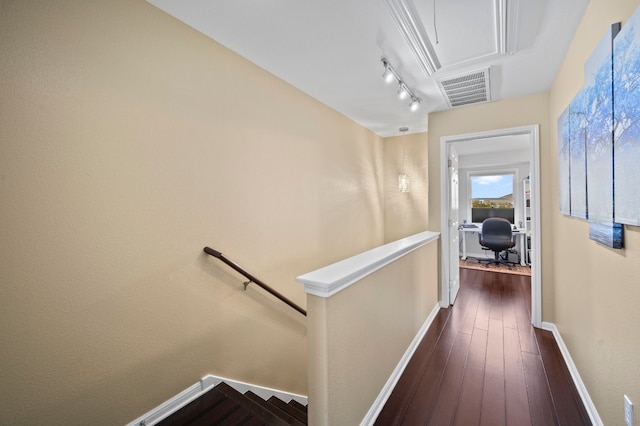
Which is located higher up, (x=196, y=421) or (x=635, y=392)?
(x=635, y=392)

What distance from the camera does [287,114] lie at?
2510 millimetres

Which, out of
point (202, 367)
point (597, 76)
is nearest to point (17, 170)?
point (202, 367)

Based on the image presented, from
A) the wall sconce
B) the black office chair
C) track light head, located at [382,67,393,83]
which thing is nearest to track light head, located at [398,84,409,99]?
track light head, located at [382,67,393,83]

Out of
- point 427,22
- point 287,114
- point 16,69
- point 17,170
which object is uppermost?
point 427,22

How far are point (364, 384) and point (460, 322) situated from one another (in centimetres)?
186

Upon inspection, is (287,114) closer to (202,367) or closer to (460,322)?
(202,367)

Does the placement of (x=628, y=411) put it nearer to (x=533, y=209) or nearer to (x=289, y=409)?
(x=289, y=409)

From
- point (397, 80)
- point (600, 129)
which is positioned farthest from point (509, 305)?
point (397, 80)

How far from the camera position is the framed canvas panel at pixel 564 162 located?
71.9 inches

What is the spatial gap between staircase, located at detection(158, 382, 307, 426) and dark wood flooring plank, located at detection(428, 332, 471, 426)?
33.5 inches

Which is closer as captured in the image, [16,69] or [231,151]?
A: [16,69]

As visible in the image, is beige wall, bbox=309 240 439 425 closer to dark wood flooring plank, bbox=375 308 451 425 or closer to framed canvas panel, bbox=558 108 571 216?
dark wood flooring plank, bbox=375 308 451 425

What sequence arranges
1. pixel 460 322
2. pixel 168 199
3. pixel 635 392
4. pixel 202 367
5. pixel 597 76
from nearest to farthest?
pixel 635 392 < pixel 597 76 < pixel 168 199 < pixel 202 367 < pixel 460 322

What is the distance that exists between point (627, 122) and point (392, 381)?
73.8 inches
